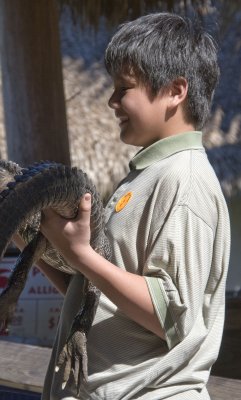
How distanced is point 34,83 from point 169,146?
3.02 metres

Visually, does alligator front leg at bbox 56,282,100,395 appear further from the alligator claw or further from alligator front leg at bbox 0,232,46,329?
alligator front leg at bbox 0,232,46,329

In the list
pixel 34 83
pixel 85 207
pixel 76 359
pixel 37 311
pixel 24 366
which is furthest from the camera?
pixel 37 311

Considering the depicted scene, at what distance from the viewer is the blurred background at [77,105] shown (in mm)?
4859

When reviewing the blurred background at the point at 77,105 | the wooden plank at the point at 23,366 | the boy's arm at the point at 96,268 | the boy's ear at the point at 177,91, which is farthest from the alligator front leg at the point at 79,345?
the blurred background at the point at 77,105

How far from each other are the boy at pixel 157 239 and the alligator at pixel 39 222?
0.10 ft

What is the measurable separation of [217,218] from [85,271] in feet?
0.90

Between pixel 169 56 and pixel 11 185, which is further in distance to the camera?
pixel 169 56

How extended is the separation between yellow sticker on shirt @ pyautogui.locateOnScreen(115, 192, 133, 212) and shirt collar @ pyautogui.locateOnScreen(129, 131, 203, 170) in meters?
0.08

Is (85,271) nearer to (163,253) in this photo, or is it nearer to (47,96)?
(163,253)

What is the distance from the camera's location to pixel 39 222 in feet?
5.86

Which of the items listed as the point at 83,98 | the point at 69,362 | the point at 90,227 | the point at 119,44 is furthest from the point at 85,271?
the point at 83,98

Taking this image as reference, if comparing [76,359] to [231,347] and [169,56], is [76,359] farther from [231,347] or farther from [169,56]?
[231,347]

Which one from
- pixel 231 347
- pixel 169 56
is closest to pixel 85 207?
pixel 169 56

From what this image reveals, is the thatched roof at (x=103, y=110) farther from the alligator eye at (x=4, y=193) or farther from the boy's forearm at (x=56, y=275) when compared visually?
the alligator eye at (x=4, y=193)
